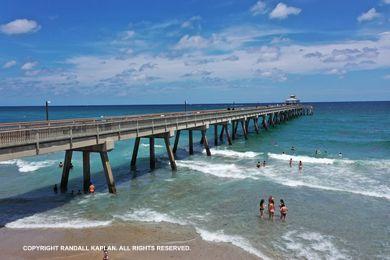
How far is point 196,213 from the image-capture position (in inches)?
789

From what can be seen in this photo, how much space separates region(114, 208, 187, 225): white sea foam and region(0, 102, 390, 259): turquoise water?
0.05 metres

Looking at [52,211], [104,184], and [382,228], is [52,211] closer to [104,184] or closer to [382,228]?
[104,184]

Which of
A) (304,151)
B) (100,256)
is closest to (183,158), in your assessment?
(304,151)

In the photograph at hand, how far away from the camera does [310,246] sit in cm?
1567

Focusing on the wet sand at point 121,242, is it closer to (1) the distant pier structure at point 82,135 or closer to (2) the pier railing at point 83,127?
(1) the distant pier structure at point 82,135

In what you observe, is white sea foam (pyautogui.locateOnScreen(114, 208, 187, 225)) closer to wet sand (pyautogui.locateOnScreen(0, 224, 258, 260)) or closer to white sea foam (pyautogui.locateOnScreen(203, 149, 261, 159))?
wet sand (pyautogui.locateOnScreen(0, 224, 258, 260))

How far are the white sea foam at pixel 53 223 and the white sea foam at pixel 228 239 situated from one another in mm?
4613

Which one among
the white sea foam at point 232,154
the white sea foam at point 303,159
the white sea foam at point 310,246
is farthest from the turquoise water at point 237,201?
the white sea foam at point 232,154

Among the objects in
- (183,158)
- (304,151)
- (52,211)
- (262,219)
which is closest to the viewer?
(262,219)

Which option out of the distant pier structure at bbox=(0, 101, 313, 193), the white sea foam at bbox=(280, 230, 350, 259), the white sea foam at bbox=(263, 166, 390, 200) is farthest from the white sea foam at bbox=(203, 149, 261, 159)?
the white sea foam at bbox=(280, 230, 350, 259)

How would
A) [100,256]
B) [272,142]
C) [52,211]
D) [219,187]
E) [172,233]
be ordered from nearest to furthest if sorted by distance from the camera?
[100,256]
[172,233]
[52,211]
[219,187]
[272,142]

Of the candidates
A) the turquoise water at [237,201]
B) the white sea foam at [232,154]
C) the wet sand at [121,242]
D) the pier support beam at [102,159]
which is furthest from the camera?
the white sea foam at [232,154]

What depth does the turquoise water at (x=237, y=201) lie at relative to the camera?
16.5 meters

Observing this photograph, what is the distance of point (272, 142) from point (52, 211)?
36.9m
